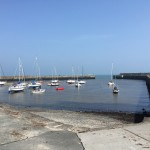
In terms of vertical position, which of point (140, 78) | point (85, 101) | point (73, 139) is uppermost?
point (73, 139)

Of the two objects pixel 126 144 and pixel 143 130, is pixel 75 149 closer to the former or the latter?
pixel 126 144

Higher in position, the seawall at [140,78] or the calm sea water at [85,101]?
the seawall at [140,78]

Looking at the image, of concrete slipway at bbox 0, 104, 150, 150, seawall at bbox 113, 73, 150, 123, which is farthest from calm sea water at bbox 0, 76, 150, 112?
concrete slipway at bbox 0, 104, 150, 150

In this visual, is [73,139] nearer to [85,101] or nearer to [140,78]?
[85,101]

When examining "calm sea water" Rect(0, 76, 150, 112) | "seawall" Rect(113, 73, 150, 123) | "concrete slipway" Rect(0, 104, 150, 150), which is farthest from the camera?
"calm sea water" Rect(0, 76, 150, 112)

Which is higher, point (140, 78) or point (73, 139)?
point (73, 139)

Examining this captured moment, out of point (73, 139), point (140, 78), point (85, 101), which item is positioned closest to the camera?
point (73, 139)

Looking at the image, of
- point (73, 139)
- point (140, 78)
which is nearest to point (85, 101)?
point (73, 139)

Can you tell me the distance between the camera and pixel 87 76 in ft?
632

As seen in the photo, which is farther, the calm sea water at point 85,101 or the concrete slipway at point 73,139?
the calm sea water at point 85,101

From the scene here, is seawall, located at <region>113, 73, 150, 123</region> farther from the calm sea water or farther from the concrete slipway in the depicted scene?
the concrete slipway

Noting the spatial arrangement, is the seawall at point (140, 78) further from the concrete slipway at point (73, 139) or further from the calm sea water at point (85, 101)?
the concrete slipway at point (73, 139)

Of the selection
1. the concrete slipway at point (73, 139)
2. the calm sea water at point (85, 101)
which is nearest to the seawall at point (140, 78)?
the calm sea water at point (85, 101)

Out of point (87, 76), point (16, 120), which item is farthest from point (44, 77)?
point (16, 120)
